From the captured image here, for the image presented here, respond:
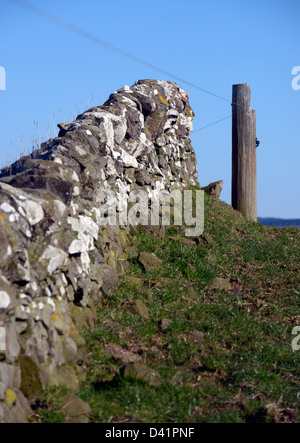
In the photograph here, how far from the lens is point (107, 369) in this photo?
490 centimetres

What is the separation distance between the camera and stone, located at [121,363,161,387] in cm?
464

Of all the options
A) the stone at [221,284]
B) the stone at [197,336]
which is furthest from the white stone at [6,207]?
the stone at [221,284]

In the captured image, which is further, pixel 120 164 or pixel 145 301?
pixel 120 164

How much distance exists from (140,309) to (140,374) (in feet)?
5.05

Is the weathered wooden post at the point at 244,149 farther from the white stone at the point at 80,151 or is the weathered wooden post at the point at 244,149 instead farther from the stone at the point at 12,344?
the stone at the point at 12,344

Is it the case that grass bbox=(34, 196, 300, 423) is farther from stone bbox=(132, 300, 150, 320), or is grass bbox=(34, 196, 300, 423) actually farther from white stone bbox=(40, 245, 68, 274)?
white stone bbox=(40, 245, 68, 274)

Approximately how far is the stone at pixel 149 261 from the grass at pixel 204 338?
10cm

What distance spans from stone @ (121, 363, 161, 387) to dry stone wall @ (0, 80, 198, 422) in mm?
408

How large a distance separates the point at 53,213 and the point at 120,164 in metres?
3.20

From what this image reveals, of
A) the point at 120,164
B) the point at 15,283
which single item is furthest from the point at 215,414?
the point at 120,164

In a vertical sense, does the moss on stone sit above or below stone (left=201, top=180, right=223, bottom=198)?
below

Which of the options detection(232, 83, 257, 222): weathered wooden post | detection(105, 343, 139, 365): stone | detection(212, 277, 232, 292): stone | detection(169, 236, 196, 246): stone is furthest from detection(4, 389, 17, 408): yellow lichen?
detection(232, 83, 257, 222): weathered wooden post
